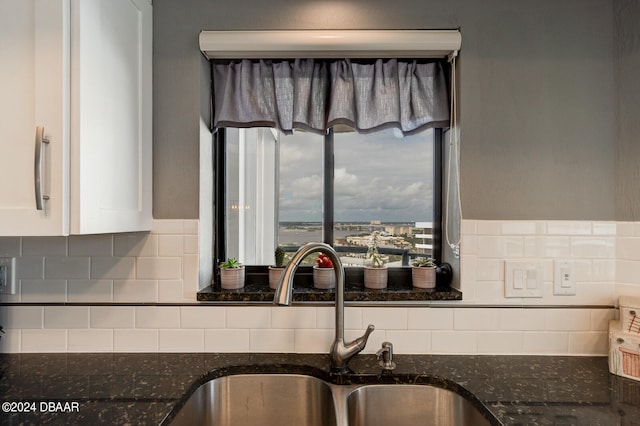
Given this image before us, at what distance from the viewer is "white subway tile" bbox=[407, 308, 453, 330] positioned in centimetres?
128

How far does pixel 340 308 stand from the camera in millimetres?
1170

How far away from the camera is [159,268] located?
129cm

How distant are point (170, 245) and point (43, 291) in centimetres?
49

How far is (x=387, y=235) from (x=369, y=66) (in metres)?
0.70

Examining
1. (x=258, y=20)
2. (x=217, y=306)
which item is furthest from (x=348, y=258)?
(x=258, y=20)

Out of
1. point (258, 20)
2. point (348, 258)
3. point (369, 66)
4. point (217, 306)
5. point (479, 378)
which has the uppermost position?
point (258, 20)

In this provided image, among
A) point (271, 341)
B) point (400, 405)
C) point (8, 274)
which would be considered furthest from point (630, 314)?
point (8, 274)

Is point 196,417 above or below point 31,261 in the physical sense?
below

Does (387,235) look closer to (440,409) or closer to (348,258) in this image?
(348,258)

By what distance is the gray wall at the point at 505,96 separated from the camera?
1.28 meters

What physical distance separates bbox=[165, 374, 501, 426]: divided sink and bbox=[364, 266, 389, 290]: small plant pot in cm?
36

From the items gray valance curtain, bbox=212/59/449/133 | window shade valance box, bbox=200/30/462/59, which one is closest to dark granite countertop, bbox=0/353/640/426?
gray valance curtain, bbox=212/59/449/133

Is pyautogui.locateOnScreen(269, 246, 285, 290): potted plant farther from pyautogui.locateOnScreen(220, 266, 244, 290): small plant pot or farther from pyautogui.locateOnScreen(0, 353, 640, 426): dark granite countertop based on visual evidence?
pyautogui.locateOnScreen(0, 353, 640, 426): dark granite countertop

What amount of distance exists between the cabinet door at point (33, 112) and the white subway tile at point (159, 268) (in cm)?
41
